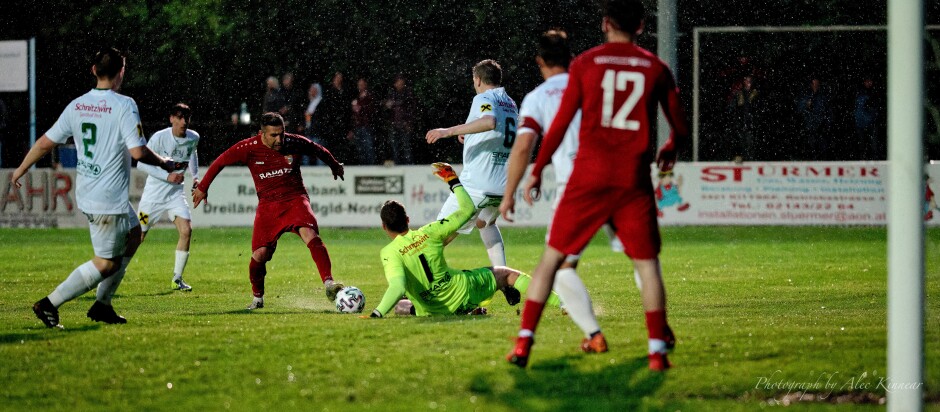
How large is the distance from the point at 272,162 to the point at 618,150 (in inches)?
213

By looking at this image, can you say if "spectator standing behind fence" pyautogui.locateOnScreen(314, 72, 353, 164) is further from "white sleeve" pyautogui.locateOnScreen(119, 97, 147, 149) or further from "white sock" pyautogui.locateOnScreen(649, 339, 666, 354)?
"white sock" pyautogui.locateOnScreen(649, 339, 666, 354)

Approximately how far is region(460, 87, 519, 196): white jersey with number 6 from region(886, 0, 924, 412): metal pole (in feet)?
18.2

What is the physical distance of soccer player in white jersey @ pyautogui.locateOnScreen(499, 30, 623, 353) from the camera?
22.8 feet

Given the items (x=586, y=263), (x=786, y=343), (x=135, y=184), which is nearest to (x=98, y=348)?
(x=786, y=343)

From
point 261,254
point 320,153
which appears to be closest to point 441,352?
point 261,254

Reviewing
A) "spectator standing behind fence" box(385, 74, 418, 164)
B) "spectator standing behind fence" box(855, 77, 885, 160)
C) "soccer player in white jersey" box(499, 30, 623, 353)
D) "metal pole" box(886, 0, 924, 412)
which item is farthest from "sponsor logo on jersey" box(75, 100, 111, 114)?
"spectator standing behind fence" box(855, 77, 885, 160)

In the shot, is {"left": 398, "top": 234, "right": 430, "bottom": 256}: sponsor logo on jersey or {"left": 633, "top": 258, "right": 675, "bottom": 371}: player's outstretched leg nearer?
{"left": 633, "top": 258, "right": 675, "bottom": 371}: player's outstretched leg

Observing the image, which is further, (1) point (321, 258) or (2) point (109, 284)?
(1) point (321, 258)

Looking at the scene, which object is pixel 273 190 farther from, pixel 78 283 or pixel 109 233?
pixel 78 283

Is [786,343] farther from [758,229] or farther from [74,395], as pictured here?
[758,229]

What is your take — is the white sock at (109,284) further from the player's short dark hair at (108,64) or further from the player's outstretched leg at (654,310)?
the player's outstretched leg at (654,310)

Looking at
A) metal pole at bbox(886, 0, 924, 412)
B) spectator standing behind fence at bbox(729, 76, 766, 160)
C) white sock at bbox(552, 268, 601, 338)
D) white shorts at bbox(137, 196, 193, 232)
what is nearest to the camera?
metal pole at bbox(886, 0, 924, 412)

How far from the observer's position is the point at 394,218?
9.57 m

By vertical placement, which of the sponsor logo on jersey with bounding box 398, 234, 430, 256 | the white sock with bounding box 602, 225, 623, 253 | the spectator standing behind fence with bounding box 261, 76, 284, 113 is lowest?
the sponsor logo on jersey with bounding box 398, 234, 430, 256
